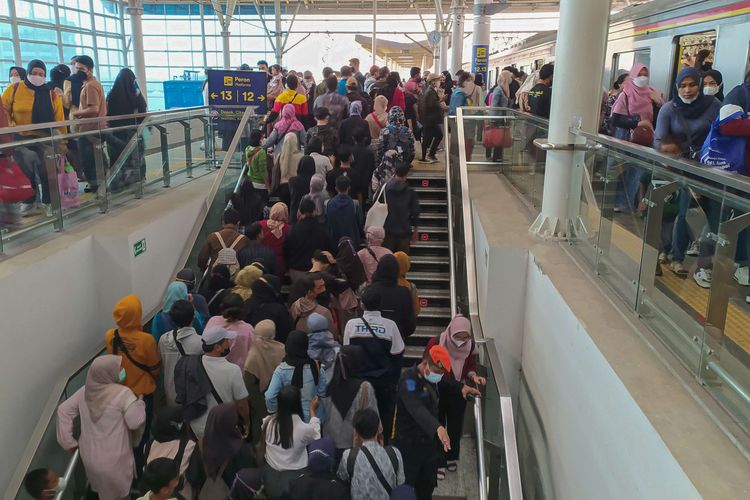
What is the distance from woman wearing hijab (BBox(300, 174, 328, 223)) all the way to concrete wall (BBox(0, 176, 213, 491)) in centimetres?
175

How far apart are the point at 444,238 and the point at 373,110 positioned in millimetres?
2809

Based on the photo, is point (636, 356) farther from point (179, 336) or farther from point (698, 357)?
point (179, 336)

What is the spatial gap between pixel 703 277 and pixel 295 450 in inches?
96.9

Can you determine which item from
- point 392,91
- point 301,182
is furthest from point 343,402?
point 392,91

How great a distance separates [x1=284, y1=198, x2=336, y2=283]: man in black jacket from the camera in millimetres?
6828

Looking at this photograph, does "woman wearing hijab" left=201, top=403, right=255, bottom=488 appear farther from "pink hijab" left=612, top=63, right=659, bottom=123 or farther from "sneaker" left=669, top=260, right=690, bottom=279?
"pink hijab" left=612, top=63, right=659, bottom=123

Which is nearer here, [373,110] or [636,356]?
[636,356]

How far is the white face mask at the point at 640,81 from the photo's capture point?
7.21 meters

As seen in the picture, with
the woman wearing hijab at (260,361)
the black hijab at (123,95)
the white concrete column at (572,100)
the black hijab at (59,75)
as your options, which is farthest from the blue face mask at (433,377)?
the black hijab at (59,75)

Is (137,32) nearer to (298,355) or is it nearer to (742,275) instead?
(298,355)

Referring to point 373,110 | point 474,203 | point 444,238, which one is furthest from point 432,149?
point 474,203

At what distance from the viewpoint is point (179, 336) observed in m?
5.06

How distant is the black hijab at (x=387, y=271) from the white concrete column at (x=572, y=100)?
1.46 meters

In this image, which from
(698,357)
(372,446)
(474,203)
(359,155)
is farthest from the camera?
(359,155)
